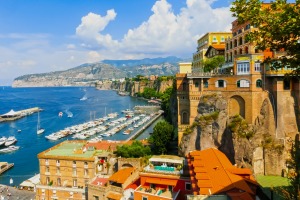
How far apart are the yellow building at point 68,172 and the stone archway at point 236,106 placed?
46.2 feet

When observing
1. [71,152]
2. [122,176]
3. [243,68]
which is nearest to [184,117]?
[243,68]

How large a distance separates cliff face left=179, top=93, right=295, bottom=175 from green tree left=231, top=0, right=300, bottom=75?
19651 mm

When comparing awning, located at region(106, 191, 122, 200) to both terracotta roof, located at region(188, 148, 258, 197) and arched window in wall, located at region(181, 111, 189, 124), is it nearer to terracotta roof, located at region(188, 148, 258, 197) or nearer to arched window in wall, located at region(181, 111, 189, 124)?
terracotta roof, located at region(188, 148, 258, 197)

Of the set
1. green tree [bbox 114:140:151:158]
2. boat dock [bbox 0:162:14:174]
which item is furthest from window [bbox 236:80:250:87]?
boat dock [bbox 0:162:14:174]

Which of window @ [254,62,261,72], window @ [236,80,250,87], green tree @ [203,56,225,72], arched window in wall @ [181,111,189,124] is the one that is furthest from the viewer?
green tree @ [203,56,225,72]

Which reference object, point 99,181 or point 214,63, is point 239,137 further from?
point 99,181

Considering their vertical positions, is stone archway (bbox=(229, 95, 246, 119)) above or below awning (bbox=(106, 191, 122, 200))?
above

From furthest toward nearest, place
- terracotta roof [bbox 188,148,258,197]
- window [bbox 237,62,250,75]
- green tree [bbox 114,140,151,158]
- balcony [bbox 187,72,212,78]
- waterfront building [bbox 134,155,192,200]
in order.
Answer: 1. green tree [bbox 114,140,151,158]
2. balcony [bbox 187,72,212,78]
3. window [bbox 237,62,250,75]
4. waterfront building [bbox 134,155,192,200]
5. terracotta roof [bbox 188,148,258,197]

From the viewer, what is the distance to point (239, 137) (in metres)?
27.6

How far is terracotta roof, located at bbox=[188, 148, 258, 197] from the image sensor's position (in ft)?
57.9

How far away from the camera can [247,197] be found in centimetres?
1628

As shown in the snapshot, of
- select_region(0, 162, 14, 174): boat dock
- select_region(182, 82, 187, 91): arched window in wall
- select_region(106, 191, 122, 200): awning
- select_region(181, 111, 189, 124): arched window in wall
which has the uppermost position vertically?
select_region(182, 82, 187, 91): arched window in wall

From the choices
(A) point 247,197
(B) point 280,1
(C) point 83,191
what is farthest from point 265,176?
(B) point 280,1

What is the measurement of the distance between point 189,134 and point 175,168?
6522 mm
